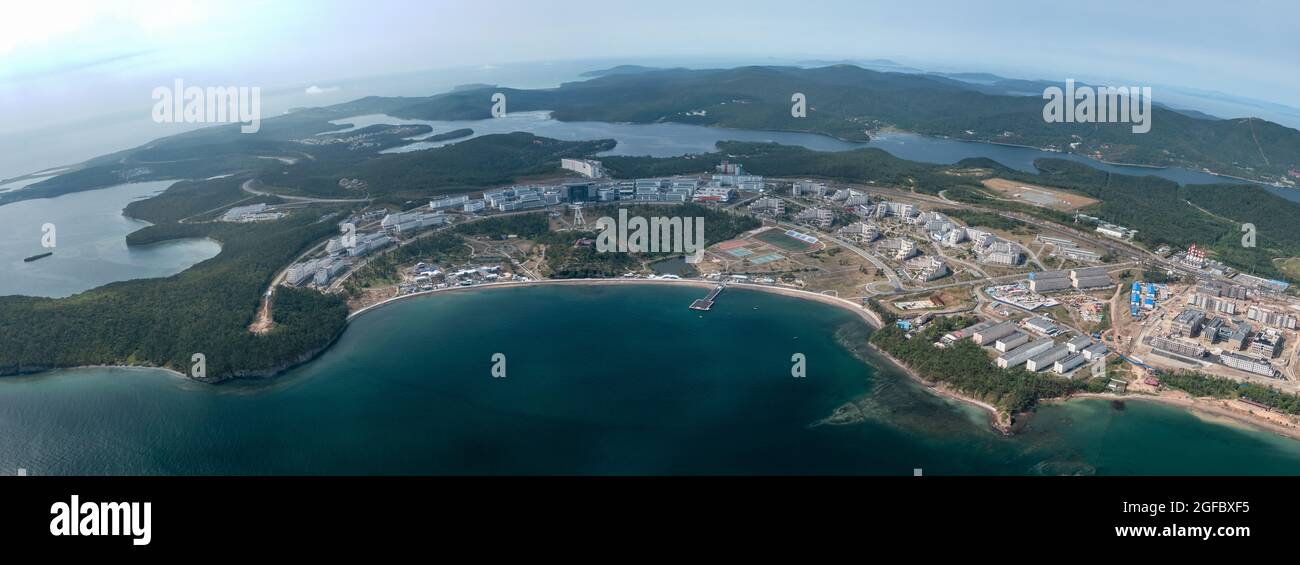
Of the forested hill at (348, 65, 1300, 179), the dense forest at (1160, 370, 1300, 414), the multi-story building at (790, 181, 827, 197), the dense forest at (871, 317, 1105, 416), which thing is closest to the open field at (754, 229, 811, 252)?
the multi-story building at (790, 181, 827, 197)

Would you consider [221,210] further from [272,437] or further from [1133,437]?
[1133,437]

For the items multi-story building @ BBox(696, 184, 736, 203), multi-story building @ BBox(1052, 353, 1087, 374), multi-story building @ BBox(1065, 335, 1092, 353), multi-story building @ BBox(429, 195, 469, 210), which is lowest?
multi-story building @ BBox(1052, 353, 1087, 374)

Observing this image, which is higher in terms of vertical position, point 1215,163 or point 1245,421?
point 1215,163

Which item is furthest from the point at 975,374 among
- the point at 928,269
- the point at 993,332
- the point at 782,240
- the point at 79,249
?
the point at 79,249

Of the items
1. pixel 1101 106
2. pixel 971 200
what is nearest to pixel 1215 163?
pixel 1101 106

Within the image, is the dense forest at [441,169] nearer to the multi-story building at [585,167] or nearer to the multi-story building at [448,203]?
the multi-story building at [585,167]

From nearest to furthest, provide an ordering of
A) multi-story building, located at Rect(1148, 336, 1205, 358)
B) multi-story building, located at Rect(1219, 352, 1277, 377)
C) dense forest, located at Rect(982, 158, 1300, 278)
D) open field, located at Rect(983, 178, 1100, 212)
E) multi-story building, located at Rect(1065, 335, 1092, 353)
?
multi-story building, located at Rect(1219, 352, 1277, 377) → multi-story building, located at Rect(1148, 336, 1205, 358) → multi-story building, located at Rect(1065, 335, 1092, 353) → dense forest, located at Rect(982, 158, 1300, 278) → open field, located at Rect(983, 178, 1100, 212)

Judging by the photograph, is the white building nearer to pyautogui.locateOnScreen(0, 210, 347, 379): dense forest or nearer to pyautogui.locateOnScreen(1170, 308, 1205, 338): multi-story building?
pyautogui.locateOnScreen(0, 210, 347, 379): dense forest
